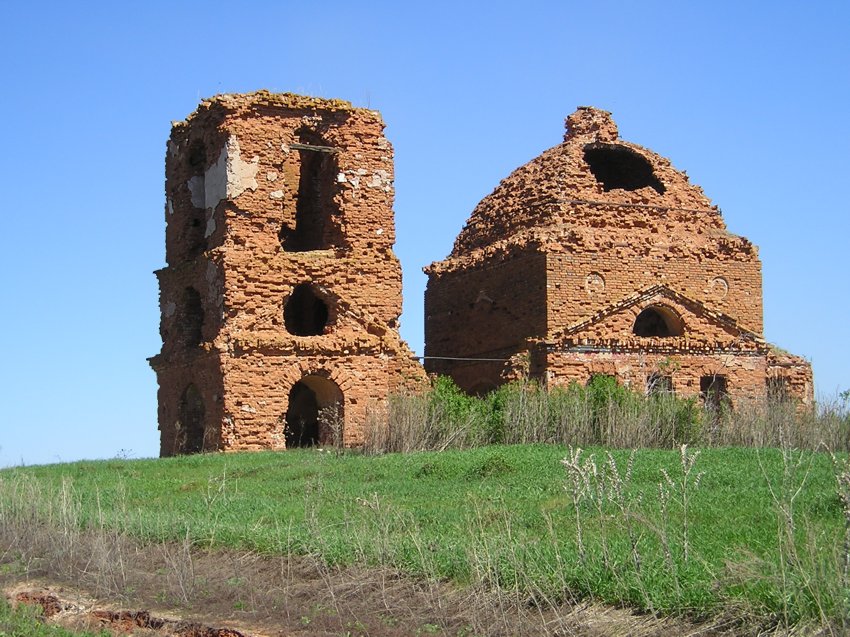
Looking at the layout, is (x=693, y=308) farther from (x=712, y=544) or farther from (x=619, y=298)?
(x=712, y=544)

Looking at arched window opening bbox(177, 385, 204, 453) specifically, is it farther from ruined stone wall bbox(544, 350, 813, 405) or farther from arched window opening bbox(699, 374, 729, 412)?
arched window opening bbox(699, 374, 729, 412)

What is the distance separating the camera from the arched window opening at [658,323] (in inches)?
1014

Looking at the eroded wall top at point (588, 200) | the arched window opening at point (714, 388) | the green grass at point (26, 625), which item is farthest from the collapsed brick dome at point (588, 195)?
the green grass at point (26, 625)

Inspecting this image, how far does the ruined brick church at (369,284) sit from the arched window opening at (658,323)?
4cm

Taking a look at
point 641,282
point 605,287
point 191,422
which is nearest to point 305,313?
point 191,422

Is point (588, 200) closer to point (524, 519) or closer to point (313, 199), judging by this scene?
point (313, 199)

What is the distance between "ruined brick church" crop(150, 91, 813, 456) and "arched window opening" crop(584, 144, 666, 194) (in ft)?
0.56

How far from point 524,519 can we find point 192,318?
1509 cm

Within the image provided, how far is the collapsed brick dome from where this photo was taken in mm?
26312

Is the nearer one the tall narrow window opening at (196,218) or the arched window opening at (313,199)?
the arched window opening at (313,199)

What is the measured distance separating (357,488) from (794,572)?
8.19 metres

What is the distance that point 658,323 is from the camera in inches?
1048

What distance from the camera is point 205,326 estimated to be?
24.7 meters

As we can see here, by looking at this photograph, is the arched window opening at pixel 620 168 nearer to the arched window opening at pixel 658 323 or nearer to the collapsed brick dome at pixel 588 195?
the collapsed brick dome at pixel 588 195
